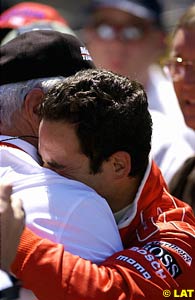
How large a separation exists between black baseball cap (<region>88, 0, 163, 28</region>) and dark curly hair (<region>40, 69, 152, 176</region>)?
2.93 m

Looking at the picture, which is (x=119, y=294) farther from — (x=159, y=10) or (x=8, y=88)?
(x=159, y=10)

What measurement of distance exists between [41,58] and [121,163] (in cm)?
51

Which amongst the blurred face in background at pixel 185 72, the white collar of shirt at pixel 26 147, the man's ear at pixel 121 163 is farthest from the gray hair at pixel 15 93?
the blurred face in background at pixel 185 72

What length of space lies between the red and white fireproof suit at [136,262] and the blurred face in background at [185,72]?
1351mm

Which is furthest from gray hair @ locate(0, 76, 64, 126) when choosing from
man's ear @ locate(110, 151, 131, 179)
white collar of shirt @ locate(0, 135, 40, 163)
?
man's ear @ locate(110, 151, 131, 179)

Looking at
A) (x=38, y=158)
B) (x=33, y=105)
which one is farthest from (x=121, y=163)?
(x=33, y=105)

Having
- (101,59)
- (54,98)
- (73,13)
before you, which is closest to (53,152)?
(54,98)

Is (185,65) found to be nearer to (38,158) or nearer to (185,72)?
(185,72)

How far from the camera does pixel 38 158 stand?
250cm

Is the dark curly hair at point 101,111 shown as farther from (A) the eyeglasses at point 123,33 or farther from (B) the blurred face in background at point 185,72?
(A) the eyeglasses at point 123,33

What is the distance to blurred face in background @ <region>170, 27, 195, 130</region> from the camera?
387 centimetres

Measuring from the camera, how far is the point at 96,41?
530 cm

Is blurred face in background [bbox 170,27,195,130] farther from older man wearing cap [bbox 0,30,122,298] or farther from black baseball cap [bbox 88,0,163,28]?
black baseball cap [bbox 88,0,163,28]

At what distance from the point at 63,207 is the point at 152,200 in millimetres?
389
